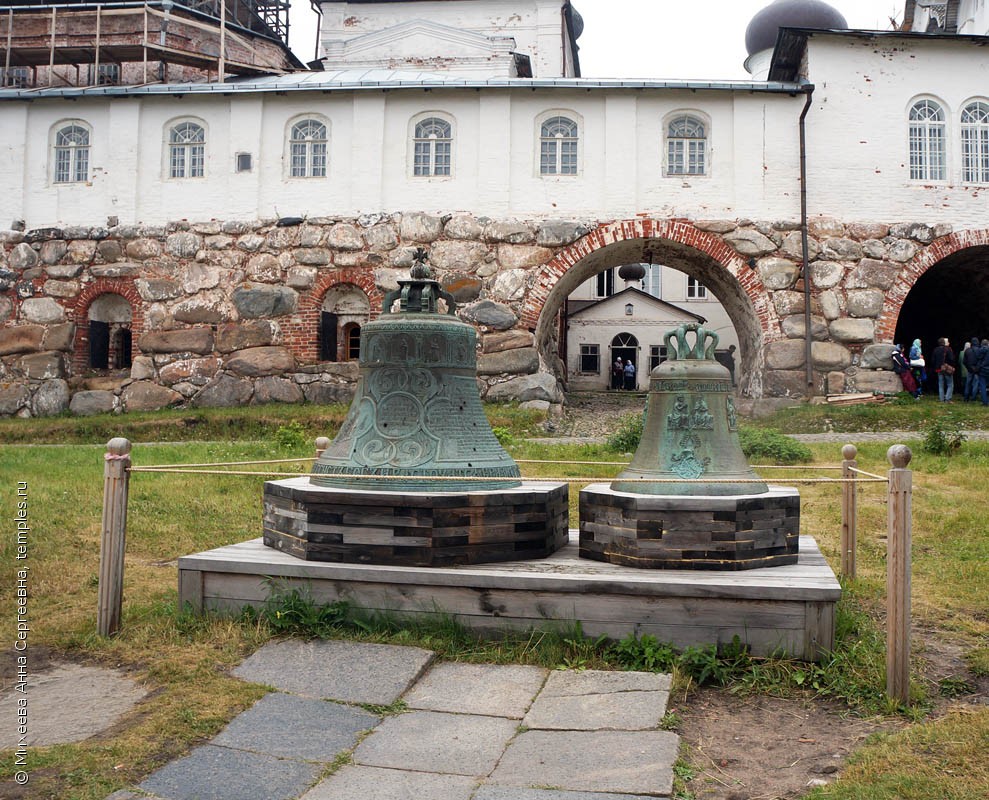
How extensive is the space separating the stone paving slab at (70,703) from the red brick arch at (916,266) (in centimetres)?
1570

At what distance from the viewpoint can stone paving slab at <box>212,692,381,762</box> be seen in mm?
3777

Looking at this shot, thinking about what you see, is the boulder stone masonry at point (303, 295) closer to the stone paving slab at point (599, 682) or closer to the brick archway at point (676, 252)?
the brick archway at point (676, 252)

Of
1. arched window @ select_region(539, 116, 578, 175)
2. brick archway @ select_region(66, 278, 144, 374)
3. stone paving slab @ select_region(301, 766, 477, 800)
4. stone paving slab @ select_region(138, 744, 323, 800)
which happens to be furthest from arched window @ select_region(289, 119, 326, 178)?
stone paving slab @ select_region(301, 766, 477, 800)

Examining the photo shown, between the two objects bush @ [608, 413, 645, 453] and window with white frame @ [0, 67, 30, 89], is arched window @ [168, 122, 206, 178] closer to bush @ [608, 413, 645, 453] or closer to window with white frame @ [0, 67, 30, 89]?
window with white frame @ [0, 67, 30, 89]

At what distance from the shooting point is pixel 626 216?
58.5ft

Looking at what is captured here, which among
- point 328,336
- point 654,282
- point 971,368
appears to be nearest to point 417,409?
point 328,336

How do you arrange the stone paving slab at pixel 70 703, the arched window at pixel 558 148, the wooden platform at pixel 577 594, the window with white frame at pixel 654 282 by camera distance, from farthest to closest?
the window with white frame at pixel 654 282 < the arched window at pixel 558 148 < the wooden platform at pixel 577 594 < the stone paving slab at pixel 70 703

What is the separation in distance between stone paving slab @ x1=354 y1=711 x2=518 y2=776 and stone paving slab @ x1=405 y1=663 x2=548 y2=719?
0.09 m

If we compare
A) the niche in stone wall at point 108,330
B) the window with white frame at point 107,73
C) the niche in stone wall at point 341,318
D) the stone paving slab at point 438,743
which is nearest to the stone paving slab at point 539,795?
the stone paving slab at point 438,743

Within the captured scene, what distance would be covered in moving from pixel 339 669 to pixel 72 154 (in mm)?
17611

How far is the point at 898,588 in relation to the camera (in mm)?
4402

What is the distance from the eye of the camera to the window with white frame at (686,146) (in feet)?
59.0

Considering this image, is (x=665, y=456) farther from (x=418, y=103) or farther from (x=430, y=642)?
(x=418, y=103)

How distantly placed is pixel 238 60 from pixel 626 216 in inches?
555
